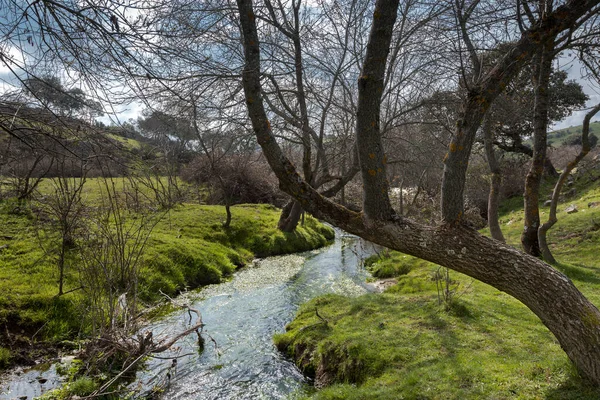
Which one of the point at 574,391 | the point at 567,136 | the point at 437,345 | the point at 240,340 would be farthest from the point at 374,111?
the point at 567,136

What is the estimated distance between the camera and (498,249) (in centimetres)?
373

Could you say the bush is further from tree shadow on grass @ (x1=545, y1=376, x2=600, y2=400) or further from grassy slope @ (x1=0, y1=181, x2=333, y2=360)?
tree shadow on grass @ (x1=545, y1=376, x2=600, y2=400)

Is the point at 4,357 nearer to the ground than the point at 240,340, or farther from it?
farther from it

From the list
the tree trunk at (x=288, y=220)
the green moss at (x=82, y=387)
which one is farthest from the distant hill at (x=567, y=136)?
the green moss at (x=82, y=387)

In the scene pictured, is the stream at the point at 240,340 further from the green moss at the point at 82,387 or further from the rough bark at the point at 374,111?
the rough bark at the point at 374,111

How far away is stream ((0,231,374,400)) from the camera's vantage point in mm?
5340

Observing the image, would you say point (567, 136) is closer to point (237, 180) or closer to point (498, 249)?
point (237, 180)

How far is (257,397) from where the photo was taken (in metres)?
5.17

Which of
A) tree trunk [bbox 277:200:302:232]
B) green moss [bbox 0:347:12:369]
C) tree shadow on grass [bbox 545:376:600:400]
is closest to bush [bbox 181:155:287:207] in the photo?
tree trunk [bbox 277:200:302:232]

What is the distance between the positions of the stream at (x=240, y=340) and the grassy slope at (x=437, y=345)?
0.53 metres

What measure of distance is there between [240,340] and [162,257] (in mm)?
4416

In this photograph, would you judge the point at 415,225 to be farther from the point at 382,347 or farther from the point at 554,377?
the point at 382,347

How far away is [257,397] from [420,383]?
2227 mm

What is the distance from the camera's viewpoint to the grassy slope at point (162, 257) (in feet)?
21.9
